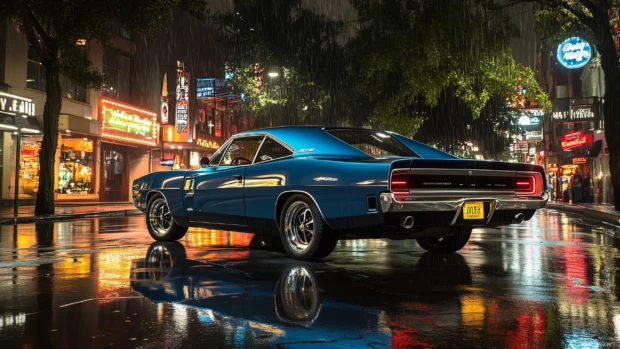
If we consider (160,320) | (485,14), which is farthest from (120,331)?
(485,14)

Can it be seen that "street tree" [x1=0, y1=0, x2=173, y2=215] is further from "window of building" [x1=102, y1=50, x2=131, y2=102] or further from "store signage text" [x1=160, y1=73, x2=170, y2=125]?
"store signage text" [x1=160, y1=73, x2=170, y2=125]

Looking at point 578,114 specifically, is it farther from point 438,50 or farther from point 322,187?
point 322,187

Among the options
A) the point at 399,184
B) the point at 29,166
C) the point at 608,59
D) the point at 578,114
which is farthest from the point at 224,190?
the point at 578,114

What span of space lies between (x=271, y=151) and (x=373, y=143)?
49.6 inches

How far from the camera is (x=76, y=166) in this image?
30625mm

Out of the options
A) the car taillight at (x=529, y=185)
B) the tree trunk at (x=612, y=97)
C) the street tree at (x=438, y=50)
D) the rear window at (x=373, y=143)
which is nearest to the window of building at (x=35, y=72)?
the street tree at (x=438, y=50)

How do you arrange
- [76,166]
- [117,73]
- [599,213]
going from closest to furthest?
[599,213]
[76,166]
[117,73]

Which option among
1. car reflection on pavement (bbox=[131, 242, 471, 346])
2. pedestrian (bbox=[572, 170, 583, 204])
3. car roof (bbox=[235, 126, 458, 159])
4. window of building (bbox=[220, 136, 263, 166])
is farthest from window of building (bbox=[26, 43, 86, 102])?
pedestrian (bbox=[572, 170, 583, 204])

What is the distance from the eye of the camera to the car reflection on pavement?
437 centimetres

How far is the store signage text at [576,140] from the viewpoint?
→ 127 feet

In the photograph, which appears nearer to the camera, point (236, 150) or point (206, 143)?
point (236, 150)

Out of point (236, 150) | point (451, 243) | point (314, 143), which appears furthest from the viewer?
point (236, 150)

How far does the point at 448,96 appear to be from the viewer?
33.2 meters

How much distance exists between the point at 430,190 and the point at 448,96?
27.1 meters
